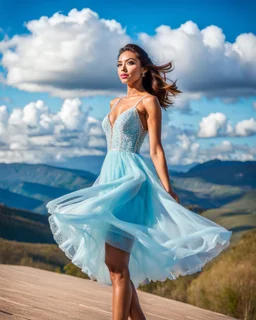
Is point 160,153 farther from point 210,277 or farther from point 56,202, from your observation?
point 210,277

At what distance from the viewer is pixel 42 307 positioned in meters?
4.78

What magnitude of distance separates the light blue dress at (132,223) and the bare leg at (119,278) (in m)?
0.06

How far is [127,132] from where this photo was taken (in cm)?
386

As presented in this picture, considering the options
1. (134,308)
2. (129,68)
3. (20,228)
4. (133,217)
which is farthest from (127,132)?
(20,228)

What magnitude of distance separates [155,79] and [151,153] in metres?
0.52

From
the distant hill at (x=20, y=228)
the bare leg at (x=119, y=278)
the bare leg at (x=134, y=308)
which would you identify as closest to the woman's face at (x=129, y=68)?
the bare leg at (x=119, y=278)

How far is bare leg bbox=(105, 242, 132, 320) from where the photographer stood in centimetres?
358

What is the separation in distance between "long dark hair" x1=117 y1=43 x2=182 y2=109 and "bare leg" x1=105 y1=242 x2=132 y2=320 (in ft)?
3.37

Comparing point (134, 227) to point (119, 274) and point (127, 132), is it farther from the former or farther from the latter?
point (127, 132)

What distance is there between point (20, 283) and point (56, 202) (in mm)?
3233

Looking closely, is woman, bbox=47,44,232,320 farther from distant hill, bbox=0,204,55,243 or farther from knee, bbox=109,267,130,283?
distant hill, bbox=0,204,55,243

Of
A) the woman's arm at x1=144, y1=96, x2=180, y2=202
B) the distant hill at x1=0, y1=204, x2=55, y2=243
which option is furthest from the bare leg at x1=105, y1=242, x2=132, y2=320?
the distant hill at x1=0, y1=204, x2=55, y2=243

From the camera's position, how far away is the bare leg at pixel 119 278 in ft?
11.7

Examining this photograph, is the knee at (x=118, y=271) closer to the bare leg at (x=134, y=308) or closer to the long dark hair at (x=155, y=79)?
the bare leg at (x=134, y=308)
